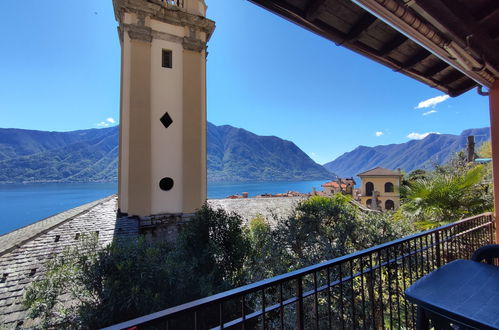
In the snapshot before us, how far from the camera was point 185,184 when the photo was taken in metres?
9.33

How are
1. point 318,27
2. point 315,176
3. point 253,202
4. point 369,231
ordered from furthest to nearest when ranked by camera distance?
1. point 315,176
2. point 253,202
3. point 369,231
4. point 318,27

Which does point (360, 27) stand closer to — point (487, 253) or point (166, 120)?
point (487, 253)

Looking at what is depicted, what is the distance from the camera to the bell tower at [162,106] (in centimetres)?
845

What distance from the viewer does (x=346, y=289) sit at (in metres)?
4.37

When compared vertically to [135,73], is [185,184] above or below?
below

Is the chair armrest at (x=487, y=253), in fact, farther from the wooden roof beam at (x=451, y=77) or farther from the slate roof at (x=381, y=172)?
the slate roof at (x=381, y=172)

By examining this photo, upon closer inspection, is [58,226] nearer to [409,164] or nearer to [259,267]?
[259,267]

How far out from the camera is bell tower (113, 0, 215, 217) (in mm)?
8445

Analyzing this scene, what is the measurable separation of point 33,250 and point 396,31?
813cm

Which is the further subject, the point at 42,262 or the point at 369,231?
the point at 369,231

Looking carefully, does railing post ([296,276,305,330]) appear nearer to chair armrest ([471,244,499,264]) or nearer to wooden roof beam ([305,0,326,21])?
chair armrest ([471,244,499,264])

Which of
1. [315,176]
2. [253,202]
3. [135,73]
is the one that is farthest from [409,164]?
[135,73]

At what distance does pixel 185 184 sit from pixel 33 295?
582 cm

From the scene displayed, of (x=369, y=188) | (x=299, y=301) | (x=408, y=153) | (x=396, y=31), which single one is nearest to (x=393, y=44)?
(x=396, y=31)
